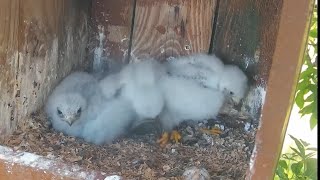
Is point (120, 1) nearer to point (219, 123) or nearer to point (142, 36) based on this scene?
point (142, 36)

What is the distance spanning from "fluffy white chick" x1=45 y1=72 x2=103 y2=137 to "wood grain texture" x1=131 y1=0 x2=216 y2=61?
0.29 metres

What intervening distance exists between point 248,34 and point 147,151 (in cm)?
61

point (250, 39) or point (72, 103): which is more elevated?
point (250, 39)

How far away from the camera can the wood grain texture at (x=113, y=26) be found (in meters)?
2.34

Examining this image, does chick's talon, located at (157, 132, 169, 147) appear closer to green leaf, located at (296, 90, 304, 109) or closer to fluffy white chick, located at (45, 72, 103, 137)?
fluffy white chick, located at (45, 72, 103, 137)

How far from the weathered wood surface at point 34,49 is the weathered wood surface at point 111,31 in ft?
0.18

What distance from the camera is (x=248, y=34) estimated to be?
7.30 ft

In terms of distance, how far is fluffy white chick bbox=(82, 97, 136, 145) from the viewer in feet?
6.75

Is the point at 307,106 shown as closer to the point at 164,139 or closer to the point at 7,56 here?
the point at 164,139

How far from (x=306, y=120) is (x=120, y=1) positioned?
5.51 feet

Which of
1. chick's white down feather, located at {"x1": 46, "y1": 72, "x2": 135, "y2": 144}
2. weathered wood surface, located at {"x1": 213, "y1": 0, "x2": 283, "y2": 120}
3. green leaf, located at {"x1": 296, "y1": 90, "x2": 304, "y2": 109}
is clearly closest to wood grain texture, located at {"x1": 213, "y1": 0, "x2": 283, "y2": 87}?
weathered wood surface, located at {"x1": 213, "y1": 0, "x2": 283, "y2": 120}

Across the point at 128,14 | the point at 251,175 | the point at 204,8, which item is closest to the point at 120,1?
the point at 128,14

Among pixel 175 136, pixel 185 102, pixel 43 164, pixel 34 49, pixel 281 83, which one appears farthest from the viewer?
pixel 185 102

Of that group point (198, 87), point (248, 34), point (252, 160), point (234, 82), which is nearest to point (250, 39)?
point (248, 34)
